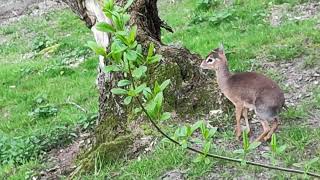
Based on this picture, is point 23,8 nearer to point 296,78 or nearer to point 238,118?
point 296,78

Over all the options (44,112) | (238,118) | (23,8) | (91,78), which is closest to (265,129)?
(238,118)

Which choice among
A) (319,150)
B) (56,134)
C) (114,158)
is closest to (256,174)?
(319,150)

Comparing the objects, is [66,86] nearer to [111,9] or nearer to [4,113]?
[4,113]

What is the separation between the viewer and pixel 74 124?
25.3ft

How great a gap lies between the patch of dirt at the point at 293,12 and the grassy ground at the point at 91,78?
0.49 feet

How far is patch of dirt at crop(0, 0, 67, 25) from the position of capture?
1573 centimetres

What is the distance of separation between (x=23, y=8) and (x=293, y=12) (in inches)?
305

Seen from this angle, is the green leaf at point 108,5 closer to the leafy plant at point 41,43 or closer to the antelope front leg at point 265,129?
the antelope front leg at point 265,129

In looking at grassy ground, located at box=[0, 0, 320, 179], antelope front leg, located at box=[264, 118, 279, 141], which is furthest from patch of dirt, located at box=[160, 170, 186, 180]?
antelope front leg, located at box=[264, 118, 279, 141]

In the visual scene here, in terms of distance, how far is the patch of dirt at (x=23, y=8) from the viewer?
51.6 ft

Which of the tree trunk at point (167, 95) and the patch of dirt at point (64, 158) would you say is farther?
the patch of dirt at point (64, 158)

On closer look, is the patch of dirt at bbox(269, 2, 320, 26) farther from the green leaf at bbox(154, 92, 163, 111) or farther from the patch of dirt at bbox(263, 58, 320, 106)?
the green leaf at bbox(154, 92, 163, 111)

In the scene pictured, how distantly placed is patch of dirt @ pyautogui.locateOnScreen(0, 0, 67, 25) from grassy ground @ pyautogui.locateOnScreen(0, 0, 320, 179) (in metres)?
0.73

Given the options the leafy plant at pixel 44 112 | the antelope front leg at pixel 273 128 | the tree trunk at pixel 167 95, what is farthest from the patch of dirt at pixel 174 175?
the leafy plant at pixel 44 112
